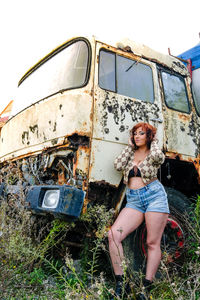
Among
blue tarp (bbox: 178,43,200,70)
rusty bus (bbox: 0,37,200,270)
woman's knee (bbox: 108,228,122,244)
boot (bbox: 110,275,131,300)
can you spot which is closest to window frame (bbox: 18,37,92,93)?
rusty bus (bbox: 0,37,200,270)

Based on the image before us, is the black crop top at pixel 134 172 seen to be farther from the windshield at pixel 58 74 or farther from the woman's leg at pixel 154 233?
the windshield at pixel 58 74

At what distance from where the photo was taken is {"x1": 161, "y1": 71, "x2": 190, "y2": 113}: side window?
3489mm

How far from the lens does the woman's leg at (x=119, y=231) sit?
2.31 meters

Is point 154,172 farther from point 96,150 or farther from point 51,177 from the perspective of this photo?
point 51,177

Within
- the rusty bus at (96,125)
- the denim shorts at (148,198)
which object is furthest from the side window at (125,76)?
the denim shorts at (148,198)

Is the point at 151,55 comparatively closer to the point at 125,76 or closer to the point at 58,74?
the point at 125,76

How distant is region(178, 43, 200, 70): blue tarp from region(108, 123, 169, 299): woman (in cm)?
236

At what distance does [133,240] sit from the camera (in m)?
2.81

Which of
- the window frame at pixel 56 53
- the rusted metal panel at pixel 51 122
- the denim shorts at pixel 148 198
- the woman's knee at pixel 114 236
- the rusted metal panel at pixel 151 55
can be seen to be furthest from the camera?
the rusted metal panel at pixel 151 55

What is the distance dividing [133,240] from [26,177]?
131 cm

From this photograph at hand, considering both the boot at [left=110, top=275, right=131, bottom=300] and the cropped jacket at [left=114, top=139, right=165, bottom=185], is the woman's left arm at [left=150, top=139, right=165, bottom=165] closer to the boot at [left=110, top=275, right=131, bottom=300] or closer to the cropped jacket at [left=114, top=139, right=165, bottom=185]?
the cropped jacket at [left=114, top=139, right=165, bottom=185]

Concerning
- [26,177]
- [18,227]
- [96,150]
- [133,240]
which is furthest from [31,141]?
[133,240]

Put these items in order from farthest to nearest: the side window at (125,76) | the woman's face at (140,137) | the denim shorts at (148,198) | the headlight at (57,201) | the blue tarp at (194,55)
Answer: the blue tarp at (194,55), the side window at (125,76), the woman's face at (140,137), the denim shorts at (148,198), the headlight at (57,201)

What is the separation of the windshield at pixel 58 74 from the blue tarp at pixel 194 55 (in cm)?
236
